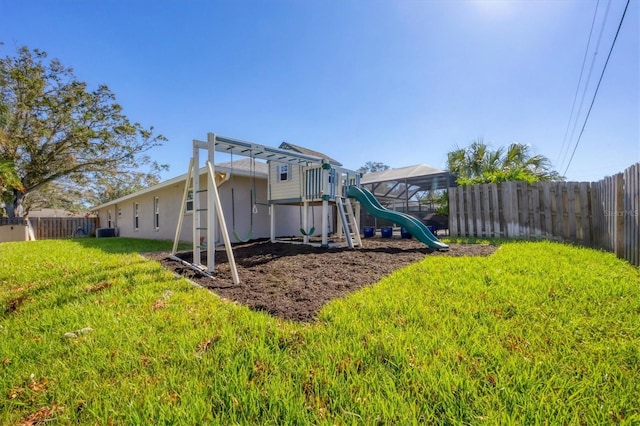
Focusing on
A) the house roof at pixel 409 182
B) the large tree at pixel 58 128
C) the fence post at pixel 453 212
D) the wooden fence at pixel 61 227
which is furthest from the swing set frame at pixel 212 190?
the wooden fence at pixel 61 227

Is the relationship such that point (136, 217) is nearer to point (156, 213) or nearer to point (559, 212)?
point (156, 213)

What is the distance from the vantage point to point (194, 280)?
14.3ft

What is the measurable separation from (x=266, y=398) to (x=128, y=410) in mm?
757

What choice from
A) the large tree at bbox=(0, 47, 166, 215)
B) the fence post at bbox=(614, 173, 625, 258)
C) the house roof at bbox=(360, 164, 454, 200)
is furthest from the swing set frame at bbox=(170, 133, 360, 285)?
the large tree at bbox=(0, 47, 166, 215)

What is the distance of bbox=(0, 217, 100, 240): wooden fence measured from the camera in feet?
67.8

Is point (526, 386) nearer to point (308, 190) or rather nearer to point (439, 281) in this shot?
point (439, 281)

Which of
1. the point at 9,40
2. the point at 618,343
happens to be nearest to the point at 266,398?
the point at 618,343

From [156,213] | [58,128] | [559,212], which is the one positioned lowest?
[559,212]

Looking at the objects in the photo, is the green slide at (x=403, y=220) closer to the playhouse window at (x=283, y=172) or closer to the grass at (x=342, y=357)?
the playhouse window at (x=283, y=172)

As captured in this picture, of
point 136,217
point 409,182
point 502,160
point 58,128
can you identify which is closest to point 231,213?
point 409,182

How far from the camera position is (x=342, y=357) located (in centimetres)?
199

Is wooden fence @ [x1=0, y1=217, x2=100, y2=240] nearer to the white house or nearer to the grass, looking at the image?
the white house

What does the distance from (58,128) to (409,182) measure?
20.3m

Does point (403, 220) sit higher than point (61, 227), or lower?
higher
